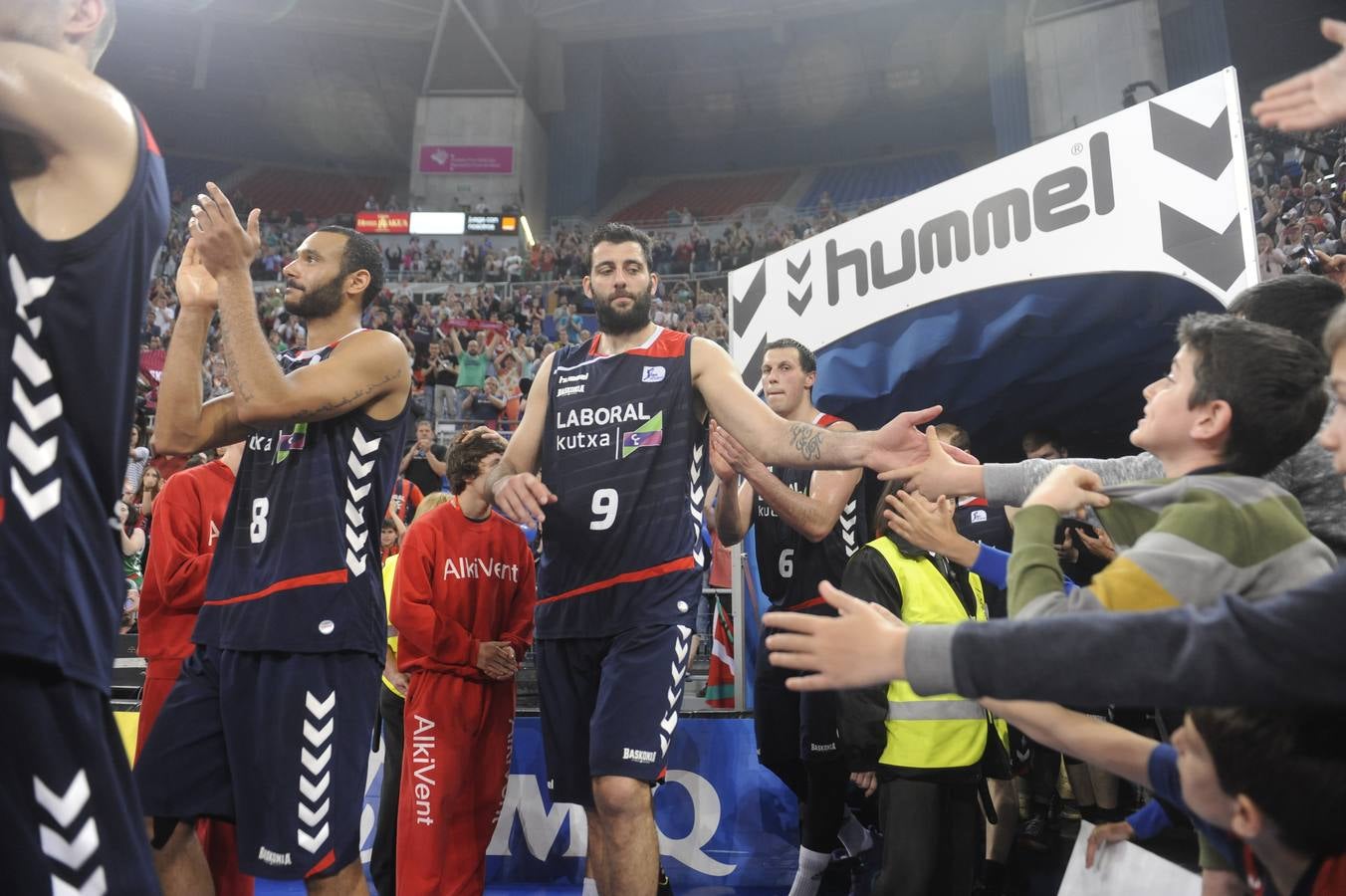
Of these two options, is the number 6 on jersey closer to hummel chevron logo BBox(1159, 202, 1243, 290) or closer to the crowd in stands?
hummel chevron logo BBox(1159, 202, 1243, 290)

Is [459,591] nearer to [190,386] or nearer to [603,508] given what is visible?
[603,508]

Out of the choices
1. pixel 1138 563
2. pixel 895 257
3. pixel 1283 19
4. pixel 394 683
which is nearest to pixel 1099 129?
pixel 895 257

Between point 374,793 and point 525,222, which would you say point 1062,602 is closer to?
point 374,793

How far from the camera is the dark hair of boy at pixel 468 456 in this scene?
4.84 metres

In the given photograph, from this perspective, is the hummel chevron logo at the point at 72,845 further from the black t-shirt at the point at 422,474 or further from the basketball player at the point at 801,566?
the black t-shirt at the point at 422,474

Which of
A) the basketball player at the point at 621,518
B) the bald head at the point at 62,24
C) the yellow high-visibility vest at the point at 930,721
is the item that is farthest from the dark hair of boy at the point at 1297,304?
the bald head at the point at 62,24

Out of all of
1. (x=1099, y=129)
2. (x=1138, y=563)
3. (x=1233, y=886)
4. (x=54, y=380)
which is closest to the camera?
(x=54, y=380)

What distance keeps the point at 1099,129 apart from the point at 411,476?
8.14 m

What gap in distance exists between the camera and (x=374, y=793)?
5.75 meters

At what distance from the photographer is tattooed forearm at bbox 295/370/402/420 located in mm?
3057

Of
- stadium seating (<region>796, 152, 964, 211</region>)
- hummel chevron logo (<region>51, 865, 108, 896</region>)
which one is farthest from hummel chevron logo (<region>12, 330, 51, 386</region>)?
stadium seating (<region>796, 152, 964, 211</region>)

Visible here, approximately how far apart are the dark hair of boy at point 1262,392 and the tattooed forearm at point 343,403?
2.27m

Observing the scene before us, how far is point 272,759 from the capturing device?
2814 millimetres

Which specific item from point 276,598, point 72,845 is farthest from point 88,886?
point 276,598
